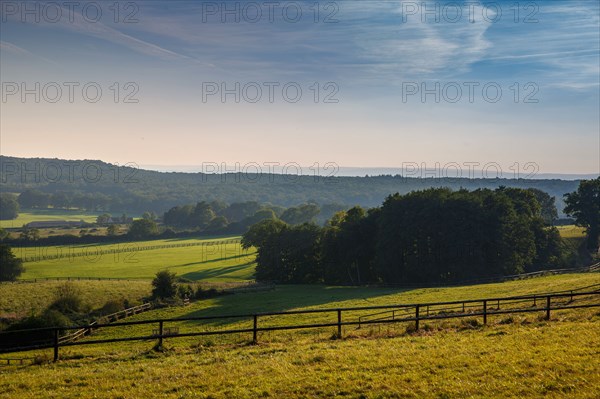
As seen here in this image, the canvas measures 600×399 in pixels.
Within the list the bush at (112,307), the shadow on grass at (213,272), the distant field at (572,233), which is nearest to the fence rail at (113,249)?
the shadow on grass at (213,272)

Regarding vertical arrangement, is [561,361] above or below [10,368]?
above

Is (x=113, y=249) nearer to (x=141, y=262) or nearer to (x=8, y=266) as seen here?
(x=141, y=262)

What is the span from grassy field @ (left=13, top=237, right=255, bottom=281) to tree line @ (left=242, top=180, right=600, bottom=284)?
14.0m

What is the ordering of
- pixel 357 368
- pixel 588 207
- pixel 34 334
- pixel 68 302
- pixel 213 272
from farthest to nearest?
pixel 213 272, pixel 588 207, pixel 68 302, pixel 34 334, pixel 357 368

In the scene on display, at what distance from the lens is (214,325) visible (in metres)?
40.9

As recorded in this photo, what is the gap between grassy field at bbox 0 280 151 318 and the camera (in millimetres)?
55812

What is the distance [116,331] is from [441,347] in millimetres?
34033

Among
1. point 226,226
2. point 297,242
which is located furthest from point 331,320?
point 226,226

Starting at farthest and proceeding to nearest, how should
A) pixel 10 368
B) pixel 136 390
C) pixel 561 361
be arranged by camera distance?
1. pixel 10 368
2. pixel 561 361
3. pixel 136 390

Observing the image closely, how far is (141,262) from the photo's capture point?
343 feet

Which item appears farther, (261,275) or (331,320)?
(261,275)

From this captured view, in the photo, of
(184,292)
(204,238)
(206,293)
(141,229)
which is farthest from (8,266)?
(204,238)

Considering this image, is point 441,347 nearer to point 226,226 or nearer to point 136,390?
point 136,390

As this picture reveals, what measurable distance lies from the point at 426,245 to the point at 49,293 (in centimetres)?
5250
